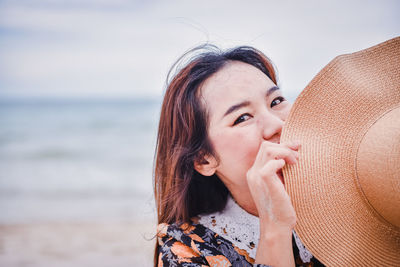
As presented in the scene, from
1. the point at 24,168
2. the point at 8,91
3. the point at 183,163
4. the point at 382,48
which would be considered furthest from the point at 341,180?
the point at 8,91

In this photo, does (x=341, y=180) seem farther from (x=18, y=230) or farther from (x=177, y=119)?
(x=18, y=230)

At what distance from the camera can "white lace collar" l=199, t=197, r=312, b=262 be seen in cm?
173

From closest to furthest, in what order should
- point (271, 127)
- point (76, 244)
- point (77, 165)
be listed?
point (271, 127)
point (76, 244)
point (77, 165)

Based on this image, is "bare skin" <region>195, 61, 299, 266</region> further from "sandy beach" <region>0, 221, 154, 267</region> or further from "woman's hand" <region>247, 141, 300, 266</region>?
"sandy beach" <region>0, 221, 154, 267</region>

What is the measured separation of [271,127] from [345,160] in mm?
330

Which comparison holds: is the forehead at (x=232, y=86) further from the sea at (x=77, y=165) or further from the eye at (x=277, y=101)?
the sea at (x=77, y=165)

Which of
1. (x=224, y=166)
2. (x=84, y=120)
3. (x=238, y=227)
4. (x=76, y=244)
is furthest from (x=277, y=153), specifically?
(x=84, y=120)

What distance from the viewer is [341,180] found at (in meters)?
1.33

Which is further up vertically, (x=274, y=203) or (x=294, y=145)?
(x=294, y=145)

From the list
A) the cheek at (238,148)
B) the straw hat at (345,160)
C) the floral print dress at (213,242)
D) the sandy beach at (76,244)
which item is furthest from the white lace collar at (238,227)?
the sandy beach at (76,244)

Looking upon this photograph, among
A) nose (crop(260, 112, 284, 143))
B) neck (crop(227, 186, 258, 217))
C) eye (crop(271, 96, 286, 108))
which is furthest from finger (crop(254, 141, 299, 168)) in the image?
neck (crop(227, 186, 258, 217))

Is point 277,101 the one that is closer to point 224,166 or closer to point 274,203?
point 224,166

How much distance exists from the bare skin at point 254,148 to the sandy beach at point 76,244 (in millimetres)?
3388

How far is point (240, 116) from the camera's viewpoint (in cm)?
162
